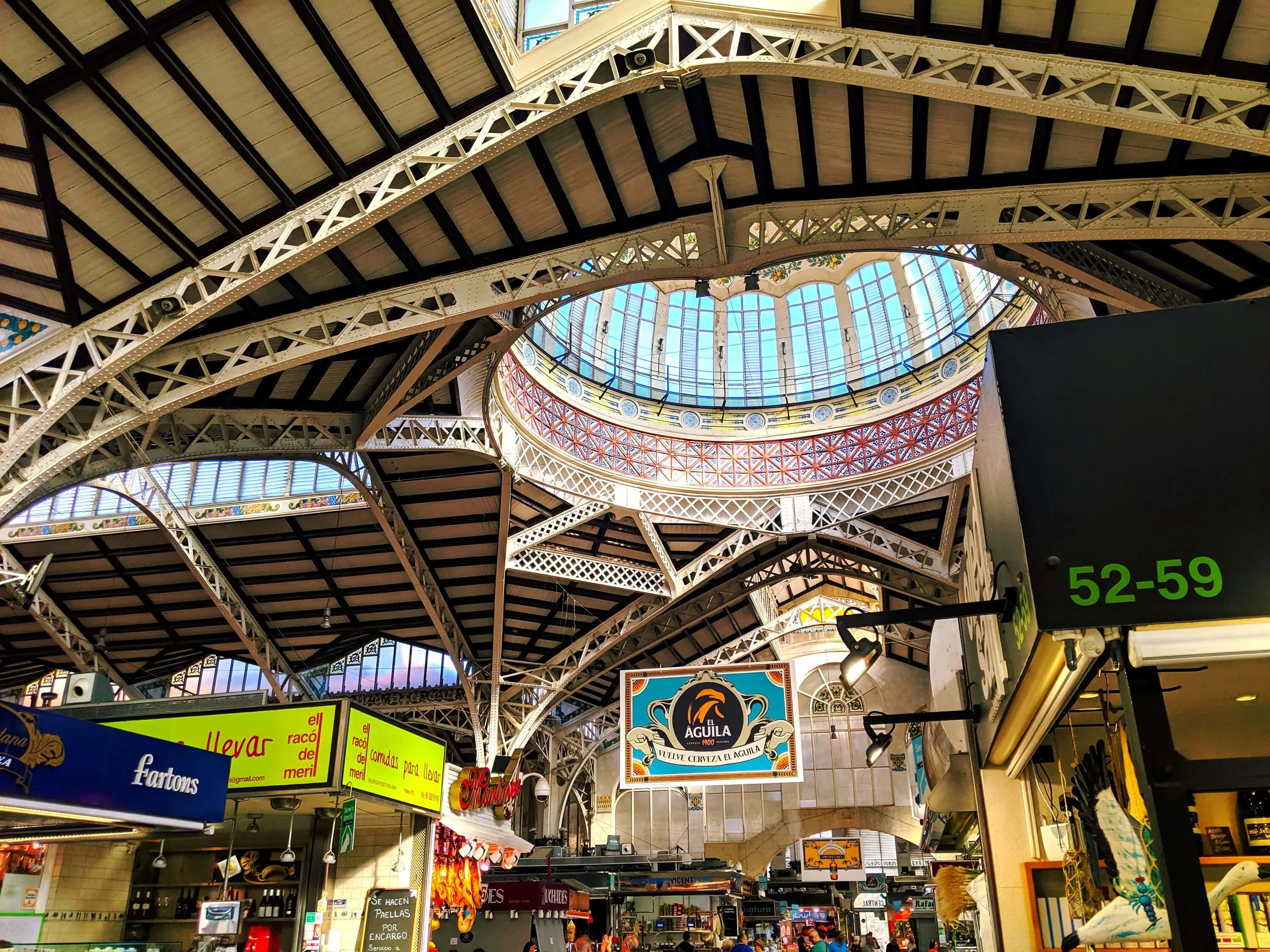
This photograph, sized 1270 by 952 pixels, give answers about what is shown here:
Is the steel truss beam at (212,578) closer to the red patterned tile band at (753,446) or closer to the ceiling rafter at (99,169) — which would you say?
the ceiling rafter at (99,169)

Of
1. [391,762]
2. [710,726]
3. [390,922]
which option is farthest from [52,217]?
[710,726]

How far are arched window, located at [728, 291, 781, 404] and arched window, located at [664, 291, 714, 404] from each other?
61 centimetres

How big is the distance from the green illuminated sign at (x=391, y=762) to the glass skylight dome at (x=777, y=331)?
12735 millimetres

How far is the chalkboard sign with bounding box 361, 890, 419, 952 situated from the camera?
12.3 metres

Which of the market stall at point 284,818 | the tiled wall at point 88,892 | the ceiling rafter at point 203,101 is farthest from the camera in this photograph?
the tiled wall at point 88,892

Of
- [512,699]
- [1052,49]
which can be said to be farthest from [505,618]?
[1052,49]

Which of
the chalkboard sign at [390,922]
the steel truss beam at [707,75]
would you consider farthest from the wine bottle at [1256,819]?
the chalkboard sign at [390,922]

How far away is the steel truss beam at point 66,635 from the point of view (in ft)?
80.6

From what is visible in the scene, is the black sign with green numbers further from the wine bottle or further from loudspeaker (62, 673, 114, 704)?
loudspeaker (62, 673, 114, 704)

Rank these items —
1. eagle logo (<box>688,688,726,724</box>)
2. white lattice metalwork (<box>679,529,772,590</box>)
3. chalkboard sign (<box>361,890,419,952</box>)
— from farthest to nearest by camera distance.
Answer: white lattice metalwork (<box>679,529,772,590</box>), eagle logo (<box>688,688,726,724</box>), chalkboard sign (<box>361,890,419,952</box>)

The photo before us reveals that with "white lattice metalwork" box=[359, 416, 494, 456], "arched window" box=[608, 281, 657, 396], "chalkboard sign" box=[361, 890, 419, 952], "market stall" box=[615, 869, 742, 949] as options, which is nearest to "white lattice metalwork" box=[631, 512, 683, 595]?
"arched window" box=[608, 281, 657, 396]

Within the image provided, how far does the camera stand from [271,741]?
11.4m

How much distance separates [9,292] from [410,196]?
5.33 m

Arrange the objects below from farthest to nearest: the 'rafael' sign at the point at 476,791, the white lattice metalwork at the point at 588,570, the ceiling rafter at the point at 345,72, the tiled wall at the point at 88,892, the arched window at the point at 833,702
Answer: the arched window at the point at 833,702 → the white lattice metalwork at the point at 588,570 → the 'rafael' sign at the point at 476,791 → the tiled wall at the point at 88,892 → the ceiling rafter at the point at 345,72
